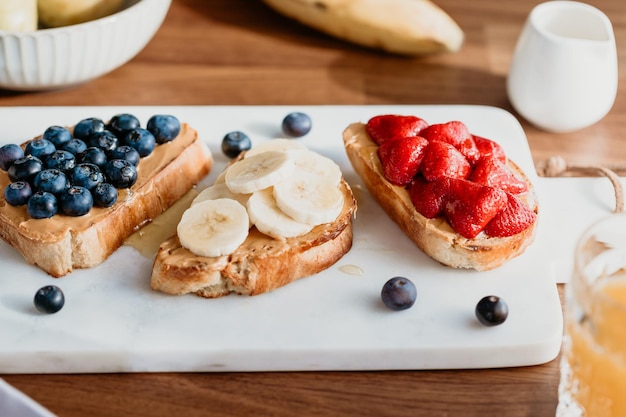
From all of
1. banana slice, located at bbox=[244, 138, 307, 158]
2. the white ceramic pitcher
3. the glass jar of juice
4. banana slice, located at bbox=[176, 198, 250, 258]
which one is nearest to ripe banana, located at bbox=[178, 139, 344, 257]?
banana slice, located at bbox=[176, 198, 250, 258]

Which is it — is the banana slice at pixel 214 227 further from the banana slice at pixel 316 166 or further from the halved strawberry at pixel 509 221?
the halved strawberry at pixel 509 221

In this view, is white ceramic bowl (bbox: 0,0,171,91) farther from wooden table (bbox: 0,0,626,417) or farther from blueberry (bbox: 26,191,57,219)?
blueberry (bbox: 26,191,57,219)

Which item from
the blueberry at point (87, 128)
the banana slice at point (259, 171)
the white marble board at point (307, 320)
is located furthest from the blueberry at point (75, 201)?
the banana slice at point (259, 171)

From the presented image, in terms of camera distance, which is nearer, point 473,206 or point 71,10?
point 473,206

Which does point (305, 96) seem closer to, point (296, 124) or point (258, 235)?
point (296, 124)

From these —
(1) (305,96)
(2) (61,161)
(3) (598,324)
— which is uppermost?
(3) (598,324)

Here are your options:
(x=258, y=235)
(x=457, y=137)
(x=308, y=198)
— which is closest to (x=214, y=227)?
(x=258, y=235)

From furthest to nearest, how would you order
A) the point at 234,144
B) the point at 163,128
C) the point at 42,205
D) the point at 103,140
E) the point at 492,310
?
the point at 234,144
the point at 163,128
the point at 103,140
the point at 42,205
the point at 492,310
